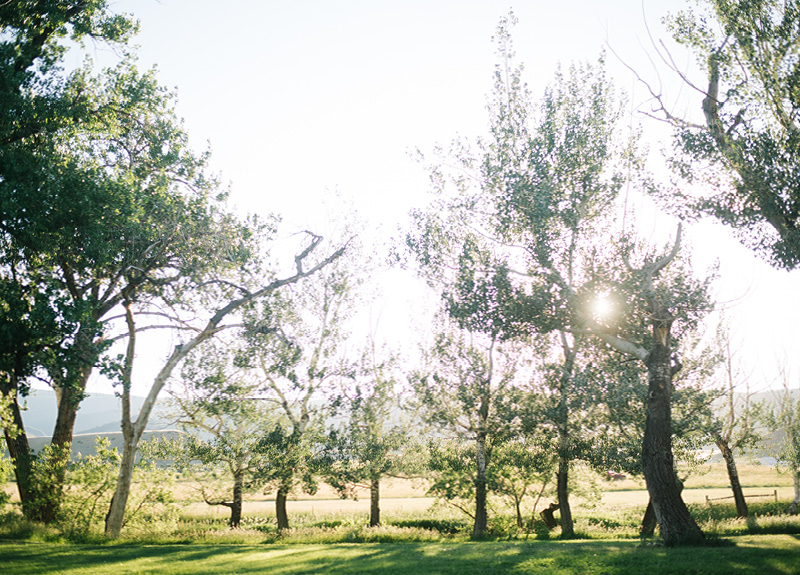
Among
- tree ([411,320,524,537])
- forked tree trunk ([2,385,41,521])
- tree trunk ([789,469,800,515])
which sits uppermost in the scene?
tree ([411,320,524,537])

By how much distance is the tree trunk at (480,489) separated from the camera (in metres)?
24.5

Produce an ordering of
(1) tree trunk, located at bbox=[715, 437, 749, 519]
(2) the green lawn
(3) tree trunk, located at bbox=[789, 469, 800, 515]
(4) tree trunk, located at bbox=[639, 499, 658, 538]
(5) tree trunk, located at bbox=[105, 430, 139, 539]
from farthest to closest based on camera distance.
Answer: (3) tree trunk, located at bbox=[789, 469, 800, 515] < (1) tree trunk, located at bbox=[715, 437, 749, 519] < (4) tree trunk, located at bbox=[639, 499, 658, 538] < (5) tree trunk, located at bbox=[105, 430, 139, 539] < (2) the green lawn

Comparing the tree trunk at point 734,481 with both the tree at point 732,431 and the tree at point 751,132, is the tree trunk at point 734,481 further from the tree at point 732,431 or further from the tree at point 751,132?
the tree at point 751,132

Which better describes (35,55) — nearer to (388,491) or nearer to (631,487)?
(388,491)

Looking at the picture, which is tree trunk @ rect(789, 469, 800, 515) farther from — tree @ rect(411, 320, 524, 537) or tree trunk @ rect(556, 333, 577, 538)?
tree @ rect(411, 320, 524, 537)

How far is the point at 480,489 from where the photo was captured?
24.6 m

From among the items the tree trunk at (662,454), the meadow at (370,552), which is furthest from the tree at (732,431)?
the tree trunk at (662,454)

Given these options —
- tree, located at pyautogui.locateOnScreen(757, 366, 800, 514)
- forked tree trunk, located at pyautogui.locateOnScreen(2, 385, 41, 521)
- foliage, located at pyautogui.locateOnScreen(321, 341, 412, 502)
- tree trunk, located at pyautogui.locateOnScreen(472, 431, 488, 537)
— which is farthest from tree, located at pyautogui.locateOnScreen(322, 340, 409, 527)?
tree, located at pyautogui.locateOnScreen(757, 366, 800, 514)

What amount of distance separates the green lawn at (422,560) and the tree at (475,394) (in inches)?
338

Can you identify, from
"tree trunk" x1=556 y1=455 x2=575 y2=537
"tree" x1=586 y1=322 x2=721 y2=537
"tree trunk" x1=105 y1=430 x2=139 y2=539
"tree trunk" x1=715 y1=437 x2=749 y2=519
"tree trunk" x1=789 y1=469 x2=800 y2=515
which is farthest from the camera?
"tree trunk" x1=789 y1=469 x2=800 y2=515

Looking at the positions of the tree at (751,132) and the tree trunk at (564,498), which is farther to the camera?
the tree trunk at (564,498)

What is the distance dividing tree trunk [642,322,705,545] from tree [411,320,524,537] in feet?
28.9

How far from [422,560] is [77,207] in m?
14.9

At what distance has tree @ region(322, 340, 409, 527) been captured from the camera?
24.7m
